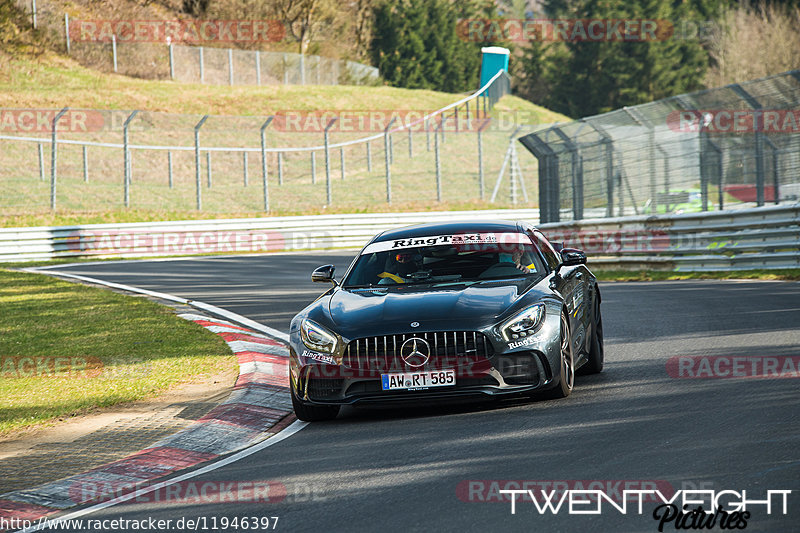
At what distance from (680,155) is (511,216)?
17.2 meters

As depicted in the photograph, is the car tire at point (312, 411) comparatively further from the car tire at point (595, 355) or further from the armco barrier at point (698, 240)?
the armco barrier at point (698, 240)

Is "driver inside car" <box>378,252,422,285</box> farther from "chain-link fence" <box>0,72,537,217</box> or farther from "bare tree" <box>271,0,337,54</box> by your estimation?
"bare tree" <box>271,0,337,54</box>

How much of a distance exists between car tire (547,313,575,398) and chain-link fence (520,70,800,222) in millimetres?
10086

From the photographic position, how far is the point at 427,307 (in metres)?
7.53

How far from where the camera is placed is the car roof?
8930 mm

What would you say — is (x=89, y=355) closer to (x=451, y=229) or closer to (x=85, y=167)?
(x=451, y=229)

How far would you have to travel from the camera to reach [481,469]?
229 inches

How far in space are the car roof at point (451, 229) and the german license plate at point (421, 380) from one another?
195 centimetres

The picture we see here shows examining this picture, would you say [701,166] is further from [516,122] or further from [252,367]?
[516,122]

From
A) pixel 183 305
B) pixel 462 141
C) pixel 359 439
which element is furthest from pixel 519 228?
pixel 462 141
